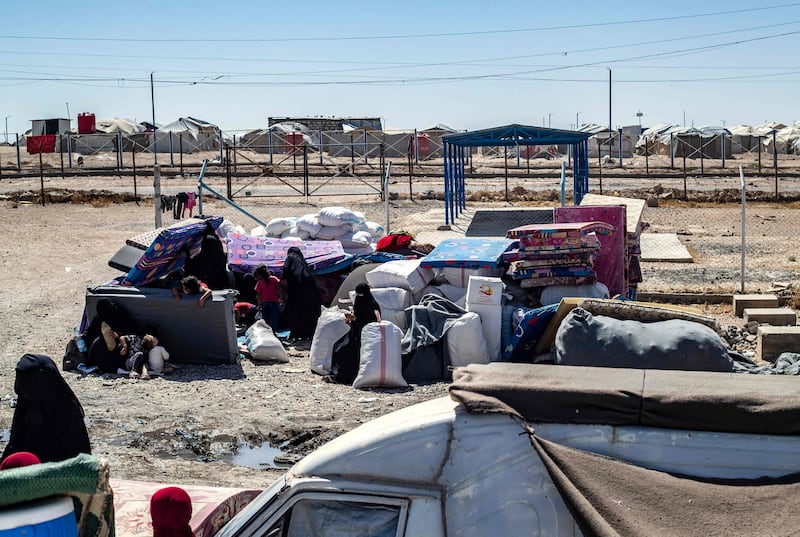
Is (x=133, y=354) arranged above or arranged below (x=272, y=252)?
below

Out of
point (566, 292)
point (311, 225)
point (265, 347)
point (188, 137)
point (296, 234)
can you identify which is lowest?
point (265, 347)

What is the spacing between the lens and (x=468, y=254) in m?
10.8

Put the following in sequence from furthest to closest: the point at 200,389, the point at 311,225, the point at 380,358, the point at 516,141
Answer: the point at 516,141, the point at 311,225, the point at 200,389, the point at 380,358

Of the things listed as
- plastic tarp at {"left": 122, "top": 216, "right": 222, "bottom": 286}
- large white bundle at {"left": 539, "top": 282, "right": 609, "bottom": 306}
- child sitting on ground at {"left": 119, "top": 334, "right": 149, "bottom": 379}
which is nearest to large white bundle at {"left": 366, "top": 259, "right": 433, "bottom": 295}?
large white bundle at {"left": 539, "top": 282, "right": 609, "bottom": 306}

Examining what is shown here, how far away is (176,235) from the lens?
1094 centimetres

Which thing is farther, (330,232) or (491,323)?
(330,232)

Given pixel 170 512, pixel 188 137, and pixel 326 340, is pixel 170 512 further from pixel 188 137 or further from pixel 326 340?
pixel 188 137

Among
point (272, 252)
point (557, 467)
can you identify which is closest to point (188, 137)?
point (272, 252)

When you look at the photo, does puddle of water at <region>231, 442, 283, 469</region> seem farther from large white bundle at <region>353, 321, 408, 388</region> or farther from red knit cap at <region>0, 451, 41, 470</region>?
red knit cap at <region>0, 451, 41, 470</region>

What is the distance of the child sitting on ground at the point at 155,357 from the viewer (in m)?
9.91

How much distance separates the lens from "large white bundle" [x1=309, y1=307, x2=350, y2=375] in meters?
9.89

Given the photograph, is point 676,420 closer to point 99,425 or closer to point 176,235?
point 99,425

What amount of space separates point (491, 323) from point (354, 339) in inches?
51.9

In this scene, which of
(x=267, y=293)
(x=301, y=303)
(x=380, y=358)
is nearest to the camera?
(x=380, y=358)
